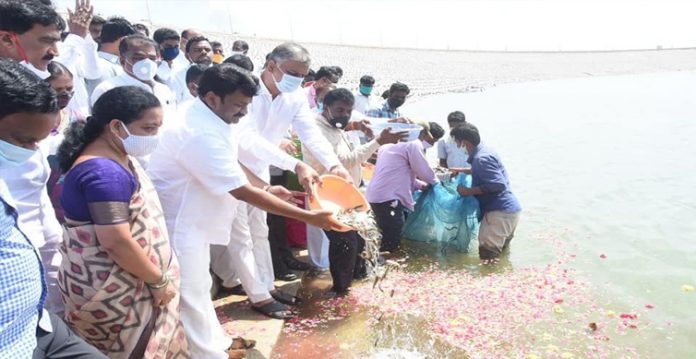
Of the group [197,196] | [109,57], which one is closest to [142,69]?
[109,57]

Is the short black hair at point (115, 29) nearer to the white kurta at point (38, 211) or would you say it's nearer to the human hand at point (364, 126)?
the human hand at point (364, 126)

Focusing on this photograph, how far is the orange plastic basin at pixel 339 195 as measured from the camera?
4.44m

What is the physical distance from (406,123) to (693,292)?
397 centimetres

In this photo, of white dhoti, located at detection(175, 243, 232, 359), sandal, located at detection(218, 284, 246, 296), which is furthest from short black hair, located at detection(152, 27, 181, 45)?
white dhoti, located at detection(175, 243, 232, 359)

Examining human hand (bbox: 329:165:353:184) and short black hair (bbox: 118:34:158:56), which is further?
human hand (bbox: 329:165:353:184)

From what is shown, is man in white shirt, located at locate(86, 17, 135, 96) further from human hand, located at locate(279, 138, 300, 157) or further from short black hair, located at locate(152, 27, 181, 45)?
human hand, located at locate(279, 138, 300, 157)

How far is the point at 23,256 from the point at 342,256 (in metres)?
3.31

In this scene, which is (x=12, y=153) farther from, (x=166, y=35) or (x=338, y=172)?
(x=166, y=35)

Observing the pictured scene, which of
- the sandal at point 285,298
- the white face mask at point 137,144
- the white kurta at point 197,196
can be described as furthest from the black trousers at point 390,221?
the white face mask at point 137,144

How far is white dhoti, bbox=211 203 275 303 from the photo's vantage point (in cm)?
417

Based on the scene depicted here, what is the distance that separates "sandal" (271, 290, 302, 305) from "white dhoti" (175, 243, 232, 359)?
1.31 m

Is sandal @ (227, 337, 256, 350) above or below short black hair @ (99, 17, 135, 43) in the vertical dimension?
below

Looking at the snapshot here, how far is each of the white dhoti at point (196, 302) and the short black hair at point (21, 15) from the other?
159 cm

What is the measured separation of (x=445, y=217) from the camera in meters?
7.08
